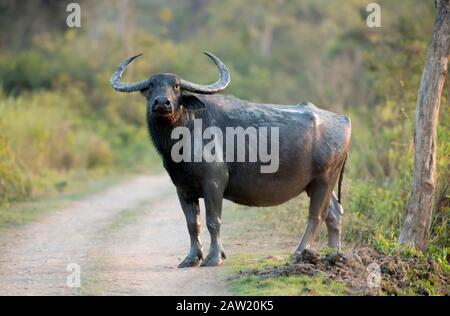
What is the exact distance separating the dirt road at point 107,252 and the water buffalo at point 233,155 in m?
0.74

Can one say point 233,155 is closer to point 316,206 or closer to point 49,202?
point 316,206

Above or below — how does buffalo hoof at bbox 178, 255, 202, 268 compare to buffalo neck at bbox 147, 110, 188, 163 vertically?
below

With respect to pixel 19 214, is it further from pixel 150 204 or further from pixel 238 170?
pixel 238 170

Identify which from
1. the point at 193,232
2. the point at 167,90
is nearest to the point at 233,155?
the point at 193,232

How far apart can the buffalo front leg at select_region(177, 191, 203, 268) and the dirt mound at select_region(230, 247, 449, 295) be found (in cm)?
82

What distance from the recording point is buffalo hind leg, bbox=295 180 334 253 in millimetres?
9109

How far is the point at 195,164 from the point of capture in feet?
28.1

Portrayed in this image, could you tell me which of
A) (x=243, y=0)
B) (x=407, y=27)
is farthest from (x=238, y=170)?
(x=243, y=0)

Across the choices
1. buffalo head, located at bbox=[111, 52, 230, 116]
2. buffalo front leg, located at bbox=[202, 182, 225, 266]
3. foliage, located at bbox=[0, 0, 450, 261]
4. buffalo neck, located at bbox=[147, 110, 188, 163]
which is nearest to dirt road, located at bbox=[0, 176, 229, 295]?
buffalo front leg, located at bbox=[202, 182, 225, 266]

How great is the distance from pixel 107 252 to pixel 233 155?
2056 millimetres

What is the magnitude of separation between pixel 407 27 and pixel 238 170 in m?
14.3

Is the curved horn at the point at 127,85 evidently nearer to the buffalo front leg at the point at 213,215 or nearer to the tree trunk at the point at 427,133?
the buffalo front leg at the point at 213,215

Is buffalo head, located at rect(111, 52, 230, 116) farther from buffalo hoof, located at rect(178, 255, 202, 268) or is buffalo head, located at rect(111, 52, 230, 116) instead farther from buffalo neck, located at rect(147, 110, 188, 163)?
buffalo hoof, located at rect(178, 255, 202, 268)

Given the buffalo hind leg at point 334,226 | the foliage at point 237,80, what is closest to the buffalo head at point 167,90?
the buffalo hind leg at point 334,226
